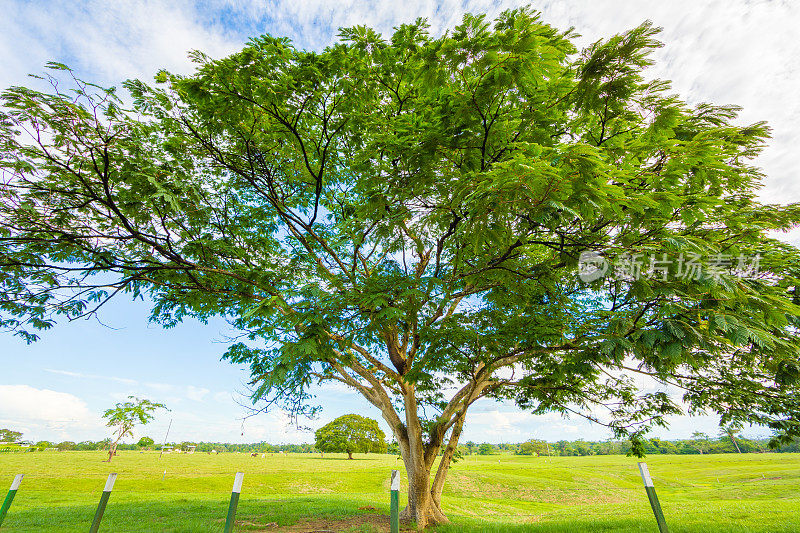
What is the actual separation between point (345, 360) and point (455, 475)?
1066 inches

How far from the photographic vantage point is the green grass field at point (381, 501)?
10219 mm

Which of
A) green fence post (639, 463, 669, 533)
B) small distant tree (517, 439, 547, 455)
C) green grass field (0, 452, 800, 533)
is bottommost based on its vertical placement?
green grass field (0, 452, 800, 533)

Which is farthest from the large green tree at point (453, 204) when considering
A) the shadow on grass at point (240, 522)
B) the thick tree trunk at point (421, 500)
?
the shadow on grass at point (240, 522)

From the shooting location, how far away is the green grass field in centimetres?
1022

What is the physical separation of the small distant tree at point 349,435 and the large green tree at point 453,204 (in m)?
38.7

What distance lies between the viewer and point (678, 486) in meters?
35.0

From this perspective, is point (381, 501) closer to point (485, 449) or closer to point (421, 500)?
point (421, 500)

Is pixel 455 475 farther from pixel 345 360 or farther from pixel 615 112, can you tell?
pixel 615 112

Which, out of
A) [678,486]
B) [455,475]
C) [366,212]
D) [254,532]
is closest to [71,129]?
[366,212]

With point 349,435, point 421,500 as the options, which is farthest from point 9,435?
point 421,500

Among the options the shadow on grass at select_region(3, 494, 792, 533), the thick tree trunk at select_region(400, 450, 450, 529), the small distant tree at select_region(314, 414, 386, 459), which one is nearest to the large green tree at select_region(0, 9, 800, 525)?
the thick tree trunk at select_region(400, 450, 450, 529)

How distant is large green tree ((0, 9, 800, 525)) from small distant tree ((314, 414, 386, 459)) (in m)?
38.7

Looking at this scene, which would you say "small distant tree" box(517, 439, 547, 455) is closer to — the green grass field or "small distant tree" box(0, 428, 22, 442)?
the green grass field

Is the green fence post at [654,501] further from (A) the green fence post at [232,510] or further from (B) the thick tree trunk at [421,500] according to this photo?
(B) the thick tree trunk at [421,500]
